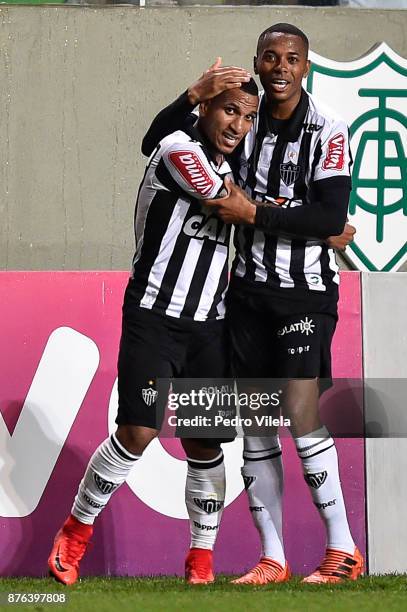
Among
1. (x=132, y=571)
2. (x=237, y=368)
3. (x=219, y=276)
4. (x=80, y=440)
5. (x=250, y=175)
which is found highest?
(x=250, y=175)

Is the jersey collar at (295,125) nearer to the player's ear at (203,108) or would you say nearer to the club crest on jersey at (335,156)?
the club crest on jersey at (335,156)

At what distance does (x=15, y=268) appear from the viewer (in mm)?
6098

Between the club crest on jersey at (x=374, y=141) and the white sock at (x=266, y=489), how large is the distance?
2.00 meters

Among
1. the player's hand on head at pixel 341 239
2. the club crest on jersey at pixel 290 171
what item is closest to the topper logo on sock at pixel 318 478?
the player's hand on head at pixel 341 239

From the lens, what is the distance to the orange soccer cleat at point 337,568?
410cm

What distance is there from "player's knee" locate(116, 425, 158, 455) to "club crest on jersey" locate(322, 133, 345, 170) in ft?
3.56

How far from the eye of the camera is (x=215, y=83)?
4.07 m

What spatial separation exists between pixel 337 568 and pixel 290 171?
1.38 m

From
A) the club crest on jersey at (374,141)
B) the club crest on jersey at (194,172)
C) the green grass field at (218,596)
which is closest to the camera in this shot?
the green grass field at (218,596)

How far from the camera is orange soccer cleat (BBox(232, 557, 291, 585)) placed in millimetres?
4137

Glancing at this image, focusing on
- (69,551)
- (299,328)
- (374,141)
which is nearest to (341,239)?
(299,328)

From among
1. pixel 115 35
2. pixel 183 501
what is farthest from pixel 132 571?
pixel 115 35

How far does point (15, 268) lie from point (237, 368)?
2.20 m

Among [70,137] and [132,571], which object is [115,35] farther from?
[132,571]
